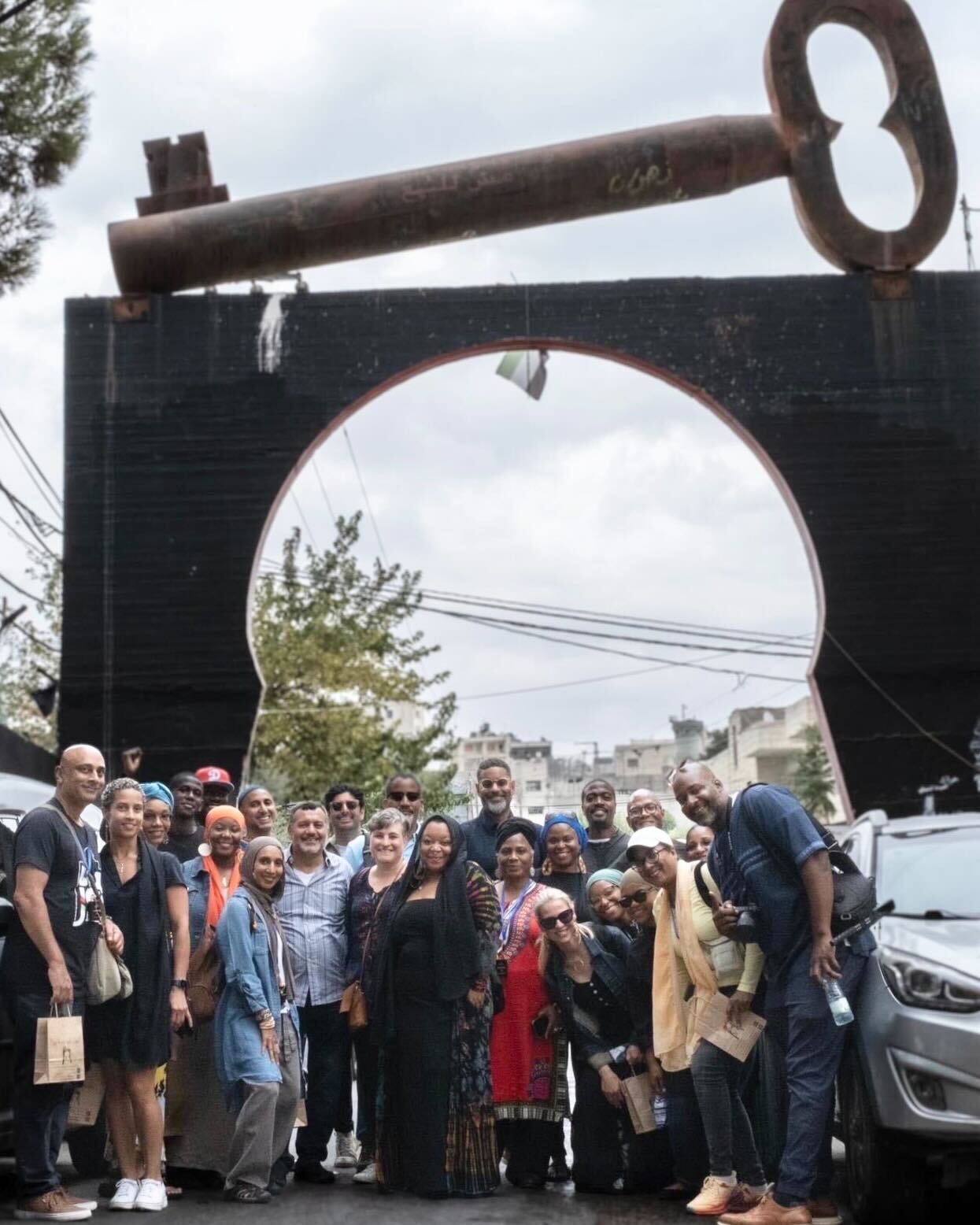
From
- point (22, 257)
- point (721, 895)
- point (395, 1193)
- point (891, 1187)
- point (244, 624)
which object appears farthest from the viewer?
point (244, 624)

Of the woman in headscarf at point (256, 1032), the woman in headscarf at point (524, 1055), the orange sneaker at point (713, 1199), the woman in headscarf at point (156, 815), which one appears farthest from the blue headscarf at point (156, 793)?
the orange sneaker at point (713, 1199)

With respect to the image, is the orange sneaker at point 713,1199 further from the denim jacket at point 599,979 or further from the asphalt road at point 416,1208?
the denim jacket at point 599,979

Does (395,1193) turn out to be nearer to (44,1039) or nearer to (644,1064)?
(644,1064)

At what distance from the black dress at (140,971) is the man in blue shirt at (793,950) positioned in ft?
7.48

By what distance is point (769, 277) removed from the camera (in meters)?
17.1

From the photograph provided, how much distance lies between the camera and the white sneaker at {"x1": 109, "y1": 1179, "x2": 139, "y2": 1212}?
685 centimetres

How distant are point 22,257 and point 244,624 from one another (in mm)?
5732

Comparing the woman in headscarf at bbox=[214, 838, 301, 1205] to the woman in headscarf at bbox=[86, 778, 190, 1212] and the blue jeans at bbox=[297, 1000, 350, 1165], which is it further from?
the blue jeans at bbox=[297, 1000, 350, 1165]

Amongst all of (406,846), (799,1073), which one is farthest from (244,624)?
(799,1073)

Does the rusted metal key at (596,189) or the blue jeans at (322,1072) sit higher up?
the rusted metal key at (596,189)

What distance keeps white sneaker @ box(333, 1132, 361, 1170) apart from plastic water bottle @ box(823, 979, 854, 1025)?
119 inches

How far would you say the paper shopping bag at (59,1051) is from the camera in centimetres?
639

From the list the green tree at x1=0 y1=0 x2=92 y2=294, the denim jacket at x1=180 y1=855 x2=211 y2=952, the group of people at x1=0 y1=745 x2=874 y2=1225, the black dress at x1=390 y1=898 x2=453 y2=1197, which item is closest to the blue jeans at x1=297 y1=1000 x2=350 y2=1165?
the group of people at x1=0 y1=745 x2=874 y2=1225

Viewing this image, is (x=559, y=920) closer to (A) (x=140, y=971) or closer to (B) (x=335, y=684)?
(A) (x=140, y=971)
